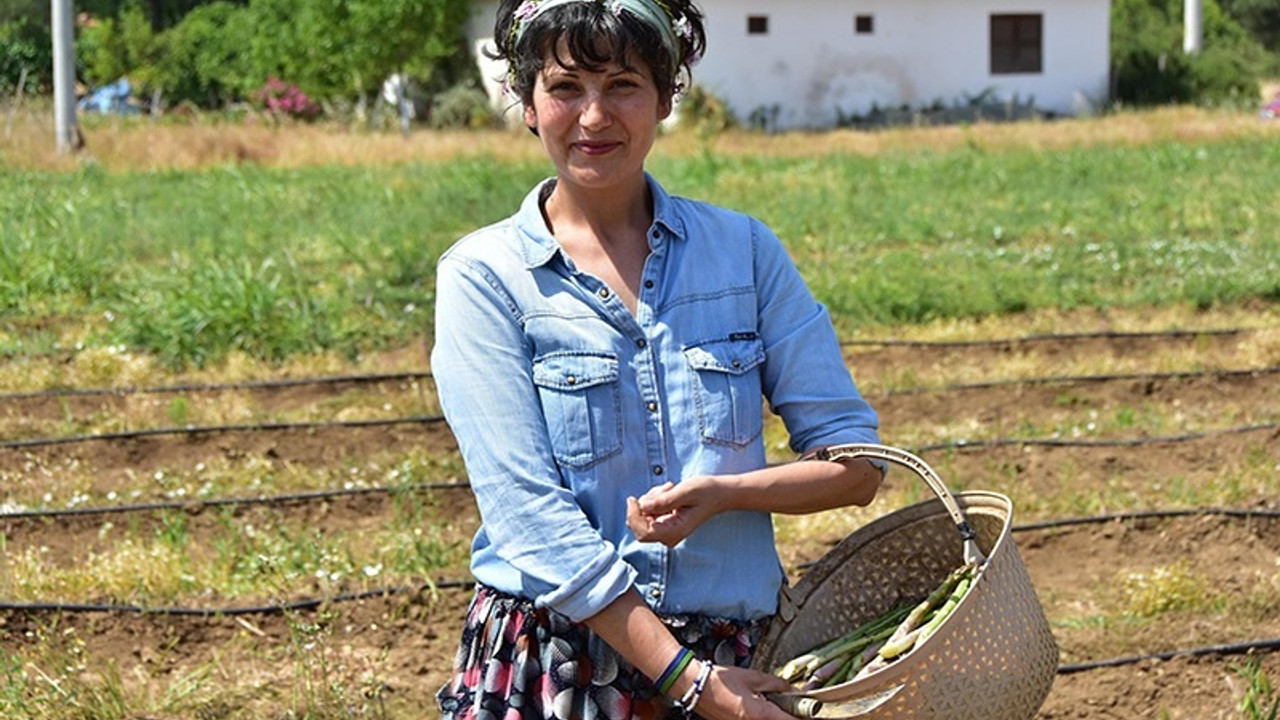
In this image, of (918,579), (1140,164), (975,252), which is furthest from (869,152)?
(918,579)

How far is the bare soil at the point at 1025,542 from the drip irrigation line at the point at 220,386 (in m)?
0.07

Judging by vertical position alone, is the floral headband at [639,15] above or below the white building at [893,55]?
above

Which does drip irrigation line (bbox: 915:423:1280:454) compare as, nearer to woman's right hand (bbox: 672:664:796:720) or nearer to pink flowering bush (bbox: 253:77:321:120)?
woman's right hand (bbox: 672:664:796:720)

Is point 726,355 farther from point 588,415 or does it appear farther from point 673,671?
point 673,671

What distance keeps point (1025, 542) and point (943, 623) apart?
156 inches

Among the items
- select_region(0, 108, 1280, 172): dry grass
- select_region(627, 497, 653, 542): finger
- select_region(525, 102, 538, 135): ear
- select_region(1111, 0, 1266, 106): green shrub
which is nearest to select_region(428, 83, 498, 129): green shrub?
select_region(0, 108, 1280, 172): dry grass

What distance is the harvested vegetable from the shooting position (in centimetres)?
231

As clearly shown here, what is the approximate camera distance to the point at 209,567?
5895 mm

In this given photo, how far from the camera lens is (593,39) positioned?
2332 mm

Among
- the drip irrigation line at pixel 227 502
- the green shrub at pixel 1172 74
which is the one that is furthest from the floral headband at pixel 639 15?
the green shrub at pixel 1172 74

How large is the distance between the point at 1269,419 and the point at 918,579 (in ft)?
18.8

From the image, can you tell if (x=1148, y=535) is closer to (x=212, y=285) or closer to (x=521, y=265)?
(x=521, y=265)

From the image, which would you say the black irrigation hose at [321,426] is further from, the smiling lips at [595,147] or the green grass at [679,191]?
the smiling lips at [595,147]

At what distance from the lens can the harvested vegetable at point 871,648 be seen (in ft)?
7.57
